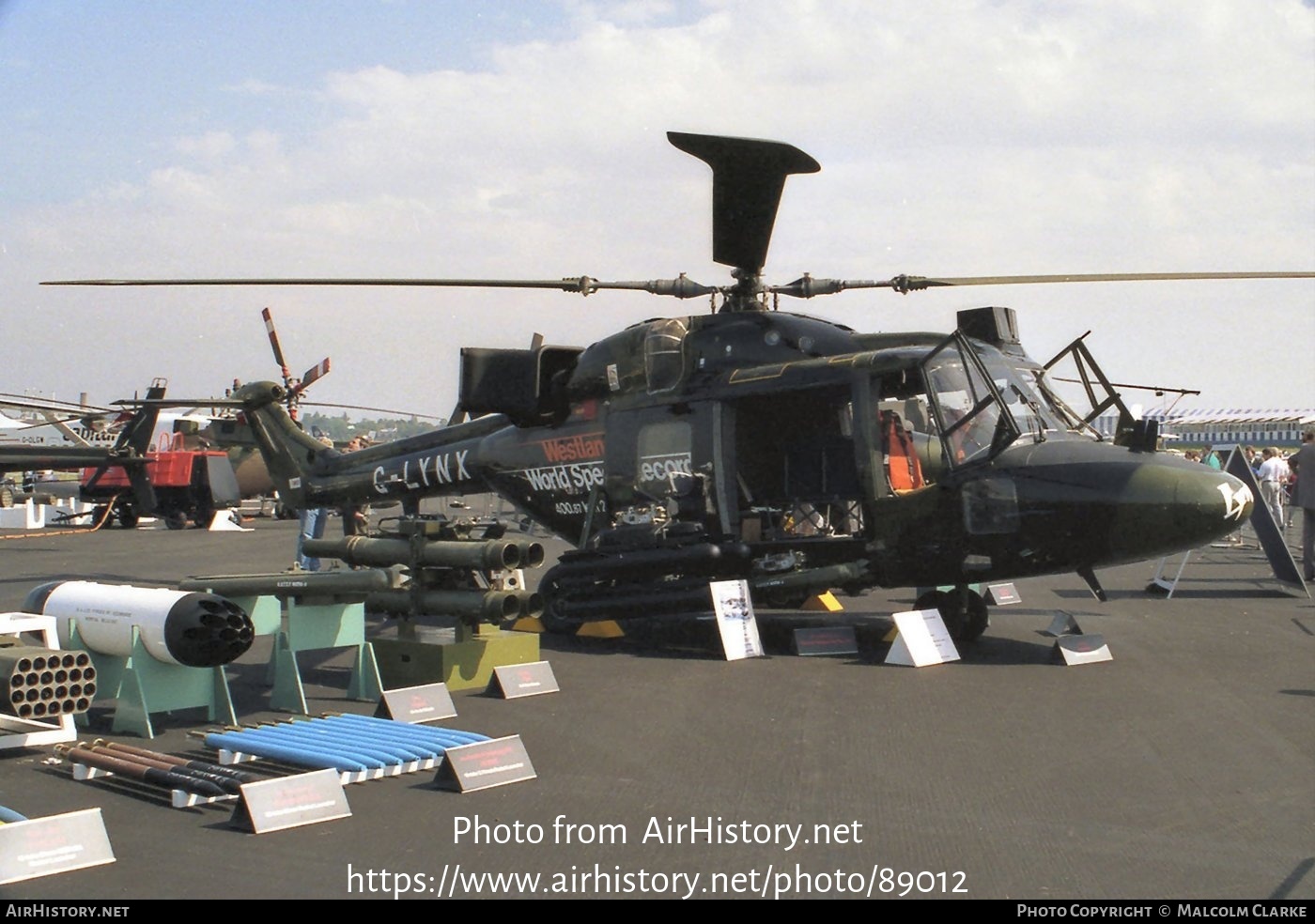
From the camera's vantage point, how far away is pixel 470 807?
223 inches

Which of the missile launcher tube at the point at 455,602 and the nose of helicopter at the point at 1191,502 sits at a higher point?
the nose of helicopter at the point at 1191,502

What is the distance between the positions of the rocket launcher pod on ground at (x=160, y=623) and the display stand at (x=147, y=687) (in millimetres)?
72

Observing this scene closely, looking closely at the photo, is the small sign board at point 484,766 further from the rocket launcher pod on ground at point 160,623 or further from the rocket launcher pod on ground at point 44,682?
the rocket launcher pod on ground at point 44,682

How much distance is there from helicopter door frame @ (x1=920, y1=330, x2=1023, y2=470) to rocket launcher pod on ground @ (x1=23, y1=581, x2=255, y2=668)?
18.3ft

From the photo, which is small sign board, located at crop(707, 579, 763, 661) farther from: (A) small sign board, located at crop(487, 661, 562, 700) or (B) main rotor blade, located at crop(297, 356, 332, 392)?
(B) main rotor blade, located at crop(297, 356, 332, 392)

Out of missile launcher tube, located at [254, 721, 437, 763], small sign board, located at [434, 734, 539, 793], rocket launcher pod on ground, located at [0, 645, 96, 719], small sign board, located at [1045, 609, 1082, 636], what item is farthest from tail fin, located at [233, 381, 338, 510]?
small sign board, located at [434, 734, 539, 793]

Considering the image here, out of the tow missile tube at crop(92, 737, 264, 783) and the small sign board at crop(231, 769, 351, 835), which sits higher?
the small sign board at crop(231, 769, 351, 835)

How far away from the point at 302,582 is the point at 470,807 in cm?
352

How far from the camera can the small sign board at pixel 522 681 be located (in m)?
8.53

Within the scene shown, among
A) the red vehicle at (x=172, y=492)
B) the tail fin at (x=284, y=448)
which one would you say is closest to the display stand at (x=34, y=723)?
the tail fin at (x=284, y=448)

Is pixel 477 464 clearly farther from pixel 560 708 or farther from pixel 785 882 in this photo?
pixel 785 882

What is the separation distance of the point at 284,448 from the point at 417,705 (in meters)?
7.11

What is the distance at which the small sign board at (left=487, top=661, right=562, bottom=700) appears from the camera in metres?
8.53
